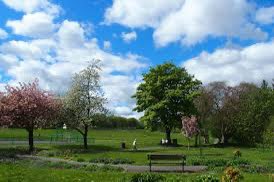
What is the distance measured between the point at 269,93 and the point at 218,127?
1053 centimetres

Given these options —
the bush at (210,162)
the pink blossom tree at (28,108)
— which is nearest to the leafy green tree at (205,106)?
the pink blossom tree at (28,108)

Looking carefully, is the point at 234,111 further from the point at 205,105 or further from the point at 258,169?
the point at 258,169

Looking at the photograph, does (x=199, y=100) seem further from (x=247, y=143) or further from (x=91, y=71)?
(x=91, y=71)

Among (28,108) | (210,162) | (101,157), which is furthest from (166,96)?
(210,162)

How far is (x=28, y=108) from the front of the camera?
181 feet

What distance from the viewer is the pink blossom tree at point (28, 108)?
54.8 m

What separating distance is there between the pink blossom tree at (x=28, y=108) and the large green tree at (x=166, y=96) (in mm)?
23971

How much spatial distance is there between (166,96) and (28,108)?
30.1 m

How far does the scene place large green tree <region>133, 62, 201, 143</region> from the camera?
78.9 meters

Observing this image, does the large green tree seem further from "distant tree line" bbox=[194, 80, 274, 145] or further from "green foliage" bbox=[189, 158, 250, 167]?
"green foliage" bbox=[189, 158, 250, 167]

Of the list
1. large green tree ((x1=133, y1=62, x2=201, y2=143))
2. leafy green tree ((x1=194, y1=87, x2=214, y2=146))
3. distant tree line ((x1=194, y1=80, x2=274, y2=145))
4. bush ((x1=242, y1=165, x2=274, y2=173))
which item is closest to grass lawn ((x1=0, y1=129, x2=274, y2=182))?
bush ((x1=242, y1=165, x2=274, y2=173))

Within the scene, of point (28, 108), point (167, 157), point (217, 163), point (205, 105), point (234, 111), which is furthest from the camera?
point (205, 105)

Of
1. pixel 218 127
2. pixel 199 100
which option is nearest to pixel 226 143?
pixel 218 127

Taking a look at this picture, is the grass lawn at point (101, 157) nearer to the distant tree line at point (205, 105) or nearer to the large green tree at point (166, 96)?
the distant tree line at point (205, 105)
